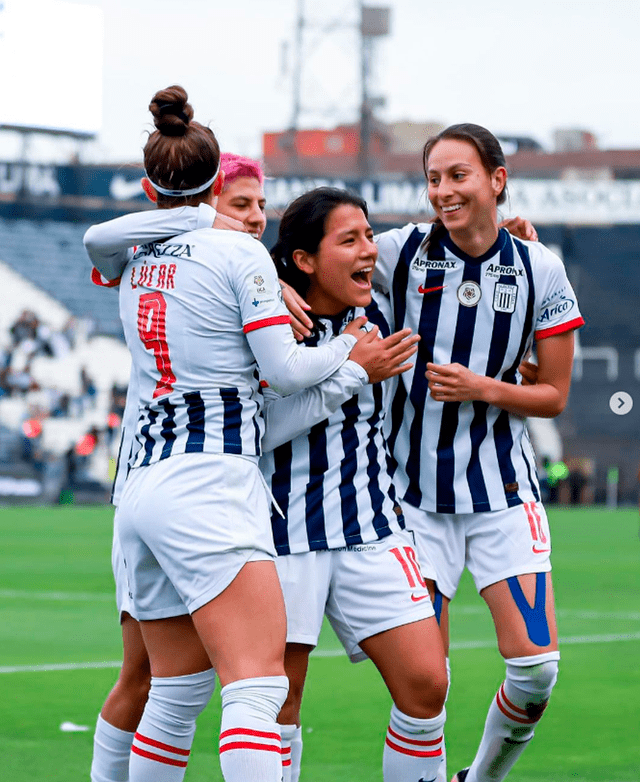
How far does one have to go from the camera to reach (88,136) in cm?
3441

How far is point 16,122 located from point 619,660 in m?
28.9

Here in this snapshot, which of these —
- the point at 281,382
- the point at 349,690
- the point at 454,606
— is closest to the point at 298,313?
the point at 281,382

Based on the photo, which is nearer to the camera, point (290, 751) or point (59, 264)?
point (290, 751)

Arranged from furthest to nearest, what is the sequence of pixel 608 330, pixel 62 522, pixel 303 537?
pixel 608 330 → pixel 62 522 → pixel 303 537

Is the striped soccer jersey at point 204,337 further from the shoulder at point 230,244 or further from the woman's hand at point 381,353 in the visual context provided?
the woman's hand at point 381,353

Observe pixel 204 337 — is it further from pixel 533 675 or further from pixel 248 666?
pixel 533 675

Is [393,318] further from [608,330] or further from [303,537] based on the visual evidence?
[608,330]

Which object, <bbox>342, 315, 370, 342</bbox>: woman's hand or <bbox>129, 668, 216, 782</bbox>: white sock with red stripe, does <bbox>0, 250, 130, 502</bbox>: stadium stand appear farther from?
<bbox>129, 668, 216, 782</bbox>: white sock with red stripe

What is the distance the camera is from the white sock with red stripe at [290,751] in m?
3.69

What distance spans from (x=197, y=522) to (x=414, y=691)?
873mm

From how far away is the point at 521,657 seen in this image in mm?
4105

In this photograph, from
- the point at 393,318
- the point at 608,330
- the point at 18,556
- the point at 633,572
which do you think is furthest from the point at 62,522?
the point at 608,330

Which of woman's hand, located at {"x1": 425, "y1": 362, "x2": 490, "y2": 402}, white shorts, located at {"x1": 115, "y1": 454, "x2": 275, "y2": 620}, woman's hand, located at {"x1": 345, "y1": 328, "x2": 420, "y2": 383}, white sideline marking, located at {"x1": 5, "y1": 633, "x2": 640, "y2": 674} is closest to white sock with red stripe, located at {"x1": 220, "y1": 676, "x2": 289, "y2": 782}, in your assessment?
white shorts, located at {"x1": 115, "y1": 454, "x2": 275, "y2": 620}

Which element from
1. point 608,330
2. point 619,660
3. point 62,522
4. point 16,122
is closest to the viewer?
point 619,660
